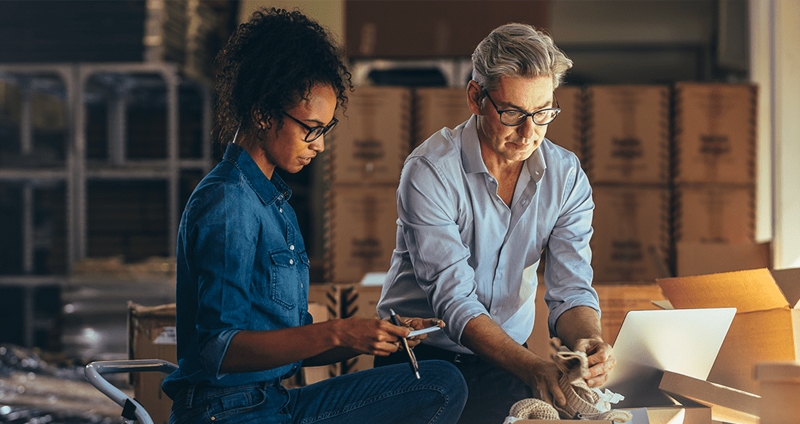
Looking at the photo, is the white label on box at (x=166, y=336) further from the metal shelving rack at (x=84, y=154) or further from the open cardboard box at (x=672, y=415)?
the metal shelving rack at (x=84, y=154)

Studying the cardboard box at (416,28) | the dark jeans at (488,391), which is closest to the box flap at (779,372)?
the dark jeans at (488,391)

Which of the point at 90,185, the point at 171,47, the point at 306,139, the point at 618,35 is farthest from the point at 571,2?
the point at 306,139

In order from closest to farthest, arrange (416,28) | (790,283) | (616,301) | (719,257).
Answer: (790,283) → (616,301) → (719,257) → (416,28)

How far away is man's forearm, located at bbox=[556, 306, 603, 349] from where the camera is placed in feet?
6.10

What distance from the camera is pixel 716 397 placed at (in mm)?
1807

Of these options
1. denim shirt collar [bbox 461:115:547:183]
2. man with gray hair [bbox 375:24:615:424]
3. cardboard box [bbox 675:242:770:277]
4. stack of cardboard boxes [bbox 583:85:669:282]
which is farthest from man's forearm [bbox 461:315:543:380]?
stack of cardboard boxes [bbox 583:85:669:282]

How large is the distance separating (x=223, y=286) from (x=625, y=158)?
3.57 meters

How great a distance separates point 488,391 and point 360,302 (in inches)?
48.5

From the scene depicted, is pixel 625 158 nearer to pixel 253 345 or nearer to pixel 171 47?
pixel 171 47

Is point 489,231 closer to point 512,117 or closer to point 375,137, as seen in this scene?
point 512,117

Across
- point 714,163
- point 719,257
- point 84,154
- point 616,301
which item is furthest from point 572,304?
point 84,154

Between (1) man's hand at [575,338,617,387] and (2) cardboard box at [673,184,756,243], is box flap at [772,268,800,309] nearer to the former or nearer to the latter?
(1) man's hand at [575,338,617,387]

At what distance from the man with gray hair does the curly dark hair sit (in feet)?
1.16

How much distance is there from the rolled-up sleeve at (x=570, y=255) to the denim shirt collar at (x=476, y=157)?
0.09 metres
